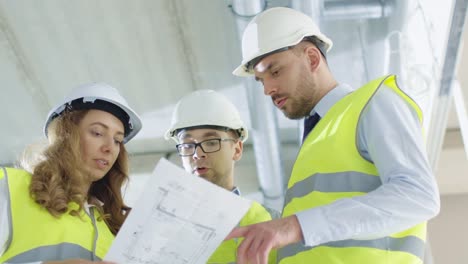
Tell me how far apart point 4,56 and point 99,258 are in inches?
75.8

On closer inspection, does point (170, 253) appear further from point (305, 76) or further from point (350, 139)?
point (305, 76)

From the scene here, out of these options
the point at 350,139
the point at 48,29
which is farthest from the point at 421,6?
the point at 48,29

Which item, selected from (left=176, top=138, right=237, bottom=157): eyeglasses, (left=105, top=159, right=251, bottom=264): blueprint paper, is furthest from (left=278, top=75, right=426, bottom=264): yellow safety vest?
(left=176, top=138, right=237, bottom=157): eyeglasses

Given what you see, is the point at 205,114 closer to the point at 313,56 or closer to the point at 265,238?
the point at 313,56

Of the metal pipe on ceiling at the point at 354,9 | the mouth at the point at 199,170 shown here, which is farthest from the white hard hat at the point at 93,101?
the metal pipe on ceiling at the point at 354,9

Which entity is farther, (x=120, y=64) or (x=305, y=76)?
(x=120, y=64)

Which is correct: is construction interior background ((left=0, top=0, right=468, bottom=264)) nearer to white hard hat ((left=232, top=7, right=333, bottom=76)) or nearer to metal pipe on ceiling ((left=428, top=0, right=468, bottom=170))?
metal pipe on ceiling ((left=428, top=0, right=468, bottom=170))

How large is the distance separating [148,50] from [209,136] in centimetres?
79

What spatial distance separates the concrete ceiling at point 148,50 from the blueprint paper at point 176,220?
1652 mm

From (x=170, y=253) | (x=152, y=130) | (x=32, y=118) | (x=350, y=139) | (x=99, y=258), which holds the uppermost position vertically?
(x=350, y=139)

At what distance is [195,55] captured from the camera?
348 centimetres

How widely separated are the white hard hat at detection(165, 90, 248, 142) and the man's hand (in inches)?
60.3

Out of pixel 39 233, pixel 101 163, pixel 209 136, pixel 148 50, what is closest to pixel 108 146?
pixel 101 163

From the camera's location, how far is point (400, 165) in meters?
1.54
